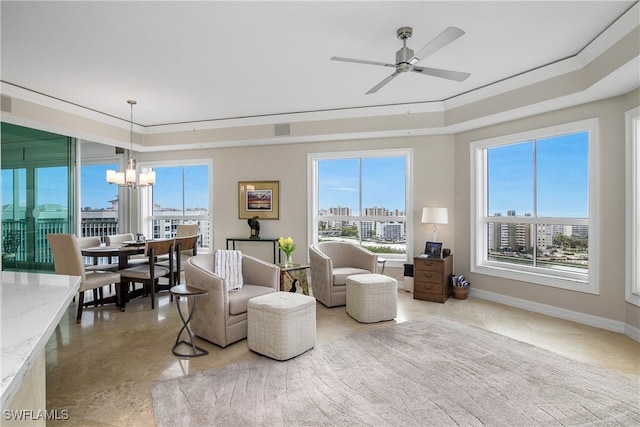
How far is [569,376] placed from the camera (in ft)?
8.30

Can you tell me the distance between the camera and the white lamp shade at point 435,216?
478 cm

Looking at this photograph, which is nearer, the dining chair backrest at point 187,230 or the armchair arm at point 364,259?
the armchair arm at point 364,259

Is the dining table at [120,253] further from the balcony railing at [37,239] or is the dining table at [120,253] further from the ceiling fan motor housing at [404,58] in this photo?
the ceiling fan motor housing at [404,58]

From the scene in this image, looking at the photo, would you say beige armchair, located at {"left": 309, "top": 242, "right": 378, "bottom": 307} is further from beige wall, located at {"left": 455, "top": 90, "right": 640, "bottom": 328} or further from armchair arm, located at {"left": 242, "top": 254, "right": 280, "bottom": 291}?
beige wall, located at {"left": 455, "top": 90, "right": 640, "bottom": 328}

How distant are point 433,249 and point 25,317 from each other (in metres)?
4.57

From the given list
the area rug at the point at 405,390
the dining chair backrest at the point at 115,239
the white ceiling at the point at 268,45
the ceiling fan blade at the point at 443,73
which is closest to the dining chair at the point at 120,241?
the dining chair backrest at the point at 115,239

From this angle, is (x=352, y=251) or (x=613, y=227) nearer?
(x=613, y=227)

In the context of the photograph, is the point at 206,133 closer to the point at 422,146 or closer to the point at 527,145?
the point at 422,146

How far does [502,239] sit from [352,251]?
2.13 m

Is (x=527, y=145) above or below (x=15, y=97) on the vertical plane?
below

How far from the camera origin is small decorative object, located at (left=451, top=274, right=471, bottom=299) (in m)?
4.75

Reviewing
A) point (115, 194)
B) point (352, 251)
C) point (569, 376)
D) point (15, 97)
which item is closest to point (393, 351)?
point (569, 376)

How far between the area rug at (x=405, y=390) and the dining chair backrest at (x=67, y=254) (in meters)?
2.23

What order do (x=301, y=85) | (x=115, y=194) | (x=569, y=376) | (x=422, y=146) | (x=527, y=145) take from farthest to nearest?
(x=115, y=194)
(x=422, y=146)
(x=527, y=145)
(x=301, y=85)
(x=569, y=376)
